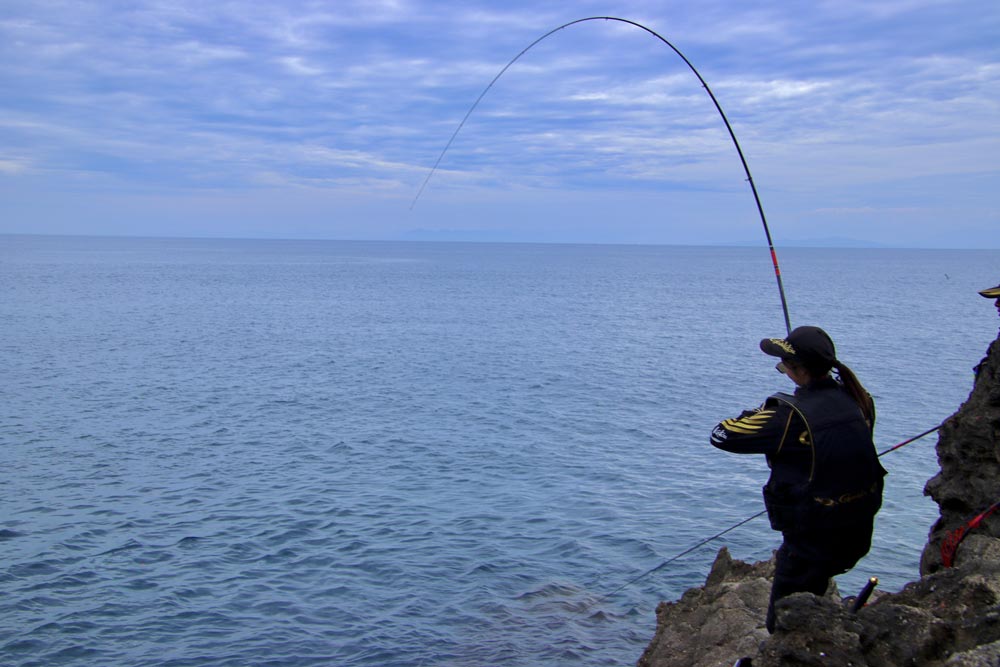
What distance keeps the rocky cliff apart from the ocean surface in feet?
9.59

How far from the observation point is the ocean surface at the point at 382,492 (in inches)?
433

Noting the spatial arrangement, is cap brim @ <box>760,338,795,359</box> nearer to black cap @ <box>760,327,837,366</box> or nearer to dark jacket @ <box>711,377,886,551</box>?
black cap @ <box>760,327,837,366</box>

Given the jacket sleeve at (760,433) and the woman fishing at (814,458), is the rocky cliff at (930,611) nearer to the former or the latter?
the woman fishing at (814,458)

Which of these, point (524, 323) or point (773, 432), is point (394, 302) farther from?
point (773, 432)

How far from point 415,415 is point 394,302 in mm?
49264

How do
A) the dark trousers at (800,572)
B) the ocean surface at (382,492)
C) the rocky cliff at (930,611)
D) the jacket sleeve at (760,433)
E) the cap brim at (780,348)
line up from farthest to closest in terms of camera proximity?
1. the ocean surface at (382,492)
2. the dark trousers at (800,572)
3. the cap brim at (780,348)
4. the jacket sleeve at (760,433)
5. the rocky cliff at (930,611)

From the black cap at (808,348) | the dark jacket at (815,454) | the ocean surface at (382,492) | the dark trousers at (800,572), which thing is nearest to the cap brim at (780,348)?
the black cap at (808,348)

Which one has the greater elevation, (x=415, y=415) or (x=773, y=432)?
(x=773, y=432)

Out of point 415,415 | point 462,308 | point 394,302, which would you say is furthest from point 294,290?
point 415,415

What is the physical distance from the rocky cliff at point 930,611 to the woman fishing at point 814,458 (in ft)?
1.12

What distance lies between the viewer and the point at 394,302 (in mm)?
73312

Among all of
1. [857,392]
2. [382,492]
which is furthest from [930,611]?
[382,492]

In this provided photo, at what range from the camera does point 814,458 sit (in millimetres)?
4402

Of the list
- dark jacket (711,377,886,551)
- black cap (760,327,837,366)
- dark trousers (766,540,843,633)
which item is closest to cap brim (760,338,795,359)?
black cap (760,327,837,366)
